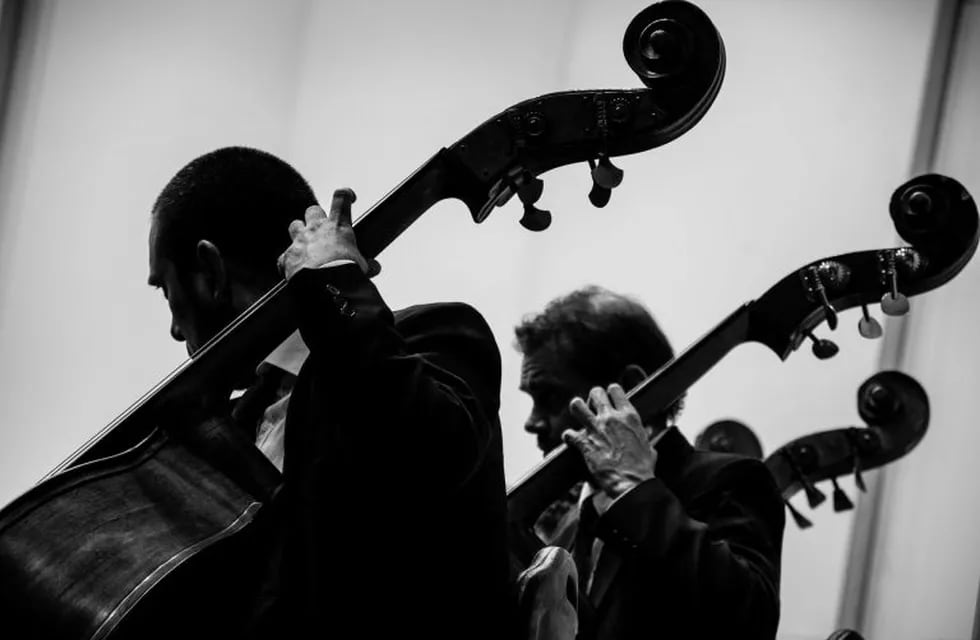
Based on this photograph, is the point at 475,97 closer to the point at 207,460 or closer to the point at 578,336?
the point at 578,336

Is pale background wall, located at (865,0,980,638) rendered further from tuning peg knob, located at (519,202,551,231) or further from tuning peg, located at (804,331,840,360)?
tuning peg knob, located at (519,202,551,231)

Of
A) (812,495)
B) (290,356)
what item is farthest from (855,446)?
(290,356)

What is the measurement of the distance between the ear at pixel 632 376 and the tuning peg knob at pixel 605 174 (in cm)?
93

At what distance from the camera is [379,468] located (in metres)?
1.48

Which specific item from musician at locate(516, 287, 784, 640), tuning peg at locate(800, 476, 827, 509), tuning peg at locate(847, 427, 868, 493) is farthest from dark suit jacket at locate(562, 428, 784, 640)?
tuning peg at locate(847, 427, 868, 493)

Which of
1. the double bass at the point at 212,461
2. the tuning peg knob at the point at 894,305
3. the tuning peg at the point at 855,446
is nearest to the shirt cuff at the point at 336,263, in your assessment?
the double bass at the point at 212,461

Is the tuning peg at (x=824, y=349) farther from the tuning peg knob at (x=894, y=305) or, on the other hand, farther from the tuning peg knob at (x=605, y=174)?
the tuning peg knob at (x=605, y=174)

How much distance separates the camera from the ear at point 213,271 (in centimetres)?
182

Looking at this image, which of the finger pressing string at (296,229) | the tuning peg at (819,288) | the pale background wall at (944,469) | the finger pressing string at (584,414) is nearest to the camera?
the finger pressing string at (296,229)

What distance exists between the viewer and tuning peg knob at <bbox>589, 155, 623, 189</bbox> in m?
1.82

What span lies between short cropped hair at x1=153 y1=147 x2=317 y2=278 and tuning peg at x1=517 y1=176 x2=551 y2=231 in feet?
0.86

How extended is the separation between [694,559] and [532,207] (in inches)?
27.5

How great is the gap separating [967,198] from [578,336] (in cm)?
72

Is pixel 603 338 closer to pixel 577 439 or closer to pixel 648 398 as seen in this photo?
pixel 648 398
